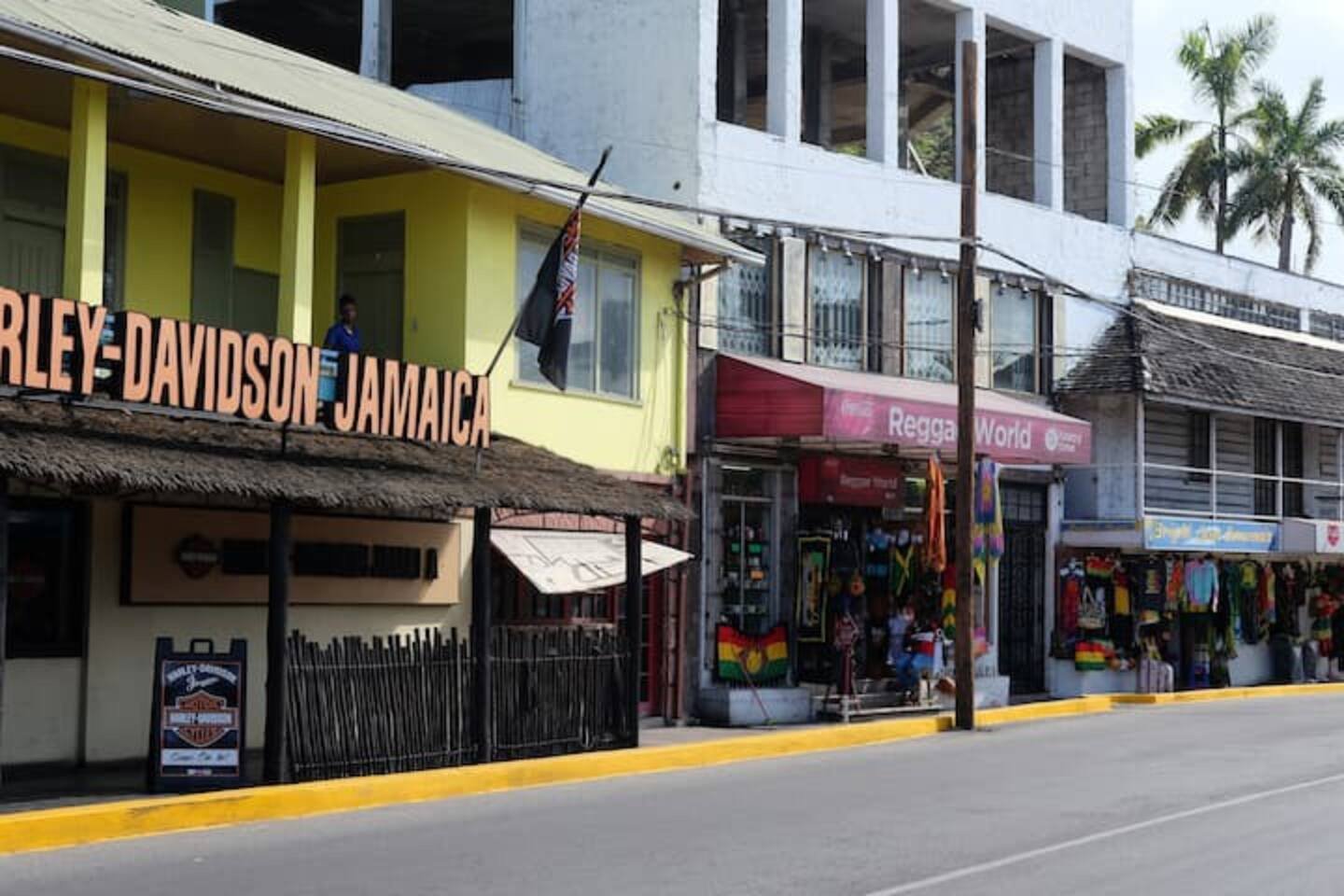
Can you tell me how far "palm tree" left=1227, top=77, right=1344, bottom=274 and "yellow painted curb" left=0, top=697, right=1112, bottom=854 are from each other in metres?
30.1

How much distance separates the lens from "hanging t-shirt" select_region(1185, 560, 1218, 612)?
31.6m

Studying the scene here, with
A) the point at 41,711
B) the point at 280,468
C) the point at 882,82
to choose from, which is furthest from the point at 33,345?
the point at 882,82

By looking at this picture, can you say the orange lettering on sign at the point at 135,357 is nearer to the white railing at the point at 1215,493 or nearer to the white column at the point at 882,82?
the white column at the point at 882,82

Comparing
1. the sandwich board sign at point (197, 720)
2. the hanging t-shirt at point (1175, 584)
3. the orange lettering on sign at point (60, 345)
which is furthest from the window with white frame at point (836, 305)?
the orange lettering on sign at point (60, 345)

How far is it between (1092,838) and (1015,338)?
1769 centimetres

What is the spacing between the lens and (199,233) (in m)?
19.8

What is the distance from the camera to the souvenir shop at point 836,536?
77.3 feet

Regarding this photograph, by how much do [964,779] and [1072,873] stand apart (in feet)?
19.2

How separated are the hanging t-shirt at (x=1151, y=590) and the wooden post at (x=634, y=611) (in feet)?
47.3

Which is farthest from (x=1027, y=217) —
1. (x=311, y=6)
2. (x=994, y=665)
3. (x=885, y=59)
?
(x=311, y=6)

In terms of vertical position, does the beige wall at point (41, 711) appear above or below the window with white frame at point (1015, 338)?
below

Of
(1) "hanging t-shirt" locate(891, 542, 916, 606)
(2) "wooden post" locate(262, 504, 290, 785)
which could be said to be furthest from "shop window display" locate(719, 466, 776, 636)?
(2) "wooden post" locate(262, 504, 290, 785)

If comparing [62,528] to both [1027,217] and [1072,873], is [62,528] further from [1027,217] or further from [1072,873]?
[1027,217]

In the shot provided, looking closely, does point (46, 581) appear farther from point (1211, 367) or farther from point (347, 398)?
point (1211, 367)
